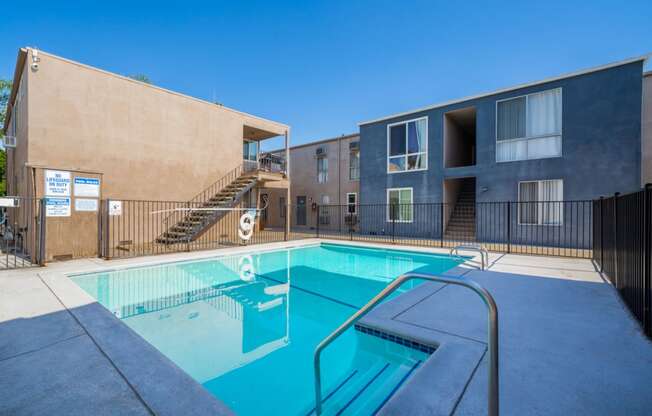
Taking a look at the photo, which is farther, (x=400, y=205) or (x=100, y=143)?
(x=400, y=205)

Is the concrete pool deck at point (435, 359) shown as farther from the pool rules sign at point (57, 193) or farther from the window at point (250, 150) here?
the window at point (250, 150)

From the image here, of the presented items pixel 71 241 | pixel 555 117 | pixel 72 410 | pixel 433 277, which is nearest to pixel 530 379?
pixel 433 277

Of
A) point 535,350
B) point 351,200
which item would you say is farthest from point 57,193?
point 351,200

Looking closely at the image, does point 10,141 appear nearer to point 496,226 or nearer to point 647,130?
point 496,226

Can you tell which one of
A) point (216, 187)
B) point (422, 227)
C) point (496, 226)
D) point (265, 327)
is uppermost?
point (216, 187)

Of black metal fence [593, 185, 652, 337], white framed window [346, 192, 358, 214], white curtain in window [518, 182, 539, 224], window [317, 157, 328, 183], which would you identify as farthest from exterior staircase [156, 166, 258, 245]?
white curtain in window [518, 182, 539, 224]

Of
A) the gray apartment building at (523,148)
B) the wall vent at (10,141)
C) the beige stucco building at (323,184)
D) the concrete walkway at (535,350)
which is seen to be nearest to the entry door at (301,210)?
the beige stucco building at (323,184)

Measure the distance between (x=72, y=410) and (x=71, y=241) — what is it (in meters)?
6.86

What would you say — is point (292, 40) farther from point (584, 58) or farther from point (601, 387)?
point (601, 387)

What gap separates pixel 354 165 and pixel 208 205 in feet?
29.3

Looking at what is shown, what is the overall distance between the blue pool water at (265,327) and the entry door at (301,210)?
11697mm

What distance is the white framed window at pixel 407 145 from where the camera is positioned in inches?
512

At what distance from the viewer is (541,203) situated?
10.3 m

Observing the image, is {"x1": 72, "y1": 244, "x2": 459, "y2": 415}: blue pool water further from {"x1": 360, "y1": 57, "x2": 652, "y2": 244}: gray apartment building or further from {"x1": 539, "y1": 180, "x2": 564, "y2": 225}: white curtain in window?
{"x1": 360, "y1": 57, "x2": 652, "y2": 244}: gray apartment building
